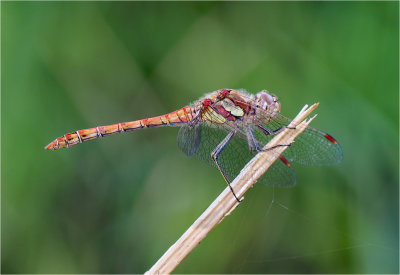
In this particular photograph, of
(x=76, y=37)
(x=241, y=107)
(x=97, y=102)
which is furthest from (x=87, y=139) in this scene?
(x=241, y=107)

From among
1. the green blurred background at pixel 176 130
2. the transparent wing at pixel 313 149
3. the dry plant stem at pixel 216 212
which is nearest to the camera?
the dry plant stem at pixel 216 212

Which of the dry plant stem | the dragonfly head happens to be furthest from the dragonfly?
the dry plant stem

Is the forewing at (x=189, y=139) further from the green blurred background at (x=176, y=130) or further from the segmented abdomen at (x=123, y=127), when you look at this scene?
the green blurred background at (x=176, y=130)

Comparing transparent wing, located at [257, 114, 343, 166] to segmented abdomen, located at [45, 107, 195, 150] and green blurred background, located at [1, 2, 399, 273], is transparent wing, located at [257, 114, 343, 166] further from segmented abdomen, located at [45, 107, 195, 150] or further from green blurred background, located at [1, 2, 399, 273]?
segmented abdomen, located at [45, 107, 195, 150]

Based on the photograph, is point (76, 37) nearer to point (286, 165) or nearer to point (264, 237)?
point (286, 165)

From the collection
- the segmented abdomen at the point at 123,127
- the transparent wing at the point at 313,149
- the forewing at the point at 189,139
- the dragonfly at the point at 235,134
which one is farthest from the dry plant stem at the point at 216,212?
the segmented abdomen at the point at 123,127

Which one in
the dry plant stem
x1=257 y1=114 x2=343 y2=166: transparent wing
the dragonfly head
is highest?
the dragonfly head
